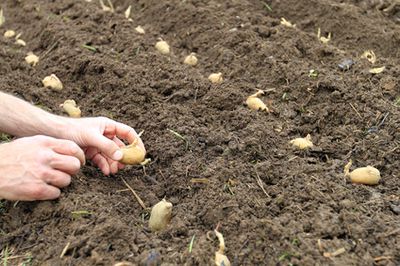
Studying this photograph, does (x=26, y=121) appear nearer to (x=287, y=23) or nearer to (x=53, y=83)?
(x=53, y=83)

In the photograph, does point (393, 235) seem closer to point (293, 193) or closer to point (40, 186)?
point (293, 193)

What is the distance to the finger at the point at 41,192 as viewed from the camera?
2.27 m

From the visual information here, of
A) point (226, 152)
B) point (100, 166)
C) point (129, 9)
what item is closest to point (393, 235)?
point (226, 152)

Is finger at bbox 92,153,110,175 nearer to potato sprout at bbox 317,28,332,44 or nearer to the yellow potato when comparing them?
the yellow potato

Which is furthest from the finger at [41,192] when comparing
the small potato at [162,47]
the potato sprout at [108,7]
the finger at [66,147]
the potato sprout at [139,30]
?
the potato sprout at [108,7]

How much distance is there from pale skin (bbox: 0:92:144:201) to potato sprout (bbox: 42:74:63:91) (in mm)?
766

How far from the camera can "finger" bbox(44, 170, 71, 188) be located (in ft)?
7.60

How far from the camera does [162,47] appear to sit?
3.72m

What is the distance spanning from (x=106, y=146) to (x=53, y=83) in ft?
3.59

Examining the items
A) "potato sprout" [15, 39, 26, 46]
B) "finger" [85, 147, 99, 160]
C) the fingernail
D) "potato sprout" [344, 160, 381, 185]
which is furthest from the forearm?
"potato sprout" [15, 39, 26, 46]

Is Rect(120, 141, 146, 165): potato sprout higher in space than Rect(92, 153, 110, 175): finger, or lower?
higher

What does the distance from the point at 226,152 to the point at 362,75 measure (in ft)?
3.38

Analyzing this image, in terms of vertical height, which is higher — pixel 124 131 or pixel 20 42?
pixel 124 131

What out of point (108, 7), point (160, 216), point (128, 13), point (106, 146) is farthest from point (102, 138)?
point (108, 7)
